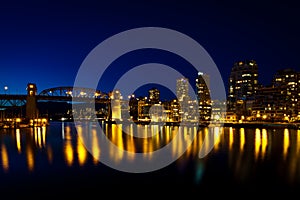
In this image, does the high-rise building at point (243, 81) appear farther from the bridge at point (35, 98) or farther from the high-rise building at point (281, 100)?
the bridge at point (35, 98)

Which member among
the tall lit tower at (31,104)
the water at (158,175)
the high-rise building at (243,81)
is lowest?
the water at (158,175)

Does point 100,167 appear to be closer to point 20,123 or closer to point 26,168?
point 26,168

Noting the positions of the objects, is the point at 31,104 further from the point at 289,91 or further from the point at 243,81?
the point at 243,81

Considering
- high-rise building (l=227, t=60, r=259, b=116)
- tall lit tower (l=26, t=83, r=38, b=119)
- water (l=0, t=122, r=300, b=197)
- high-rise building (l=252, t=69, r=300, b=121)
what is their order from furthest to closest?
high-rise building (l=227, t=60, r=259, b=116) < high-rise building (l=252, t=69, r=300, b=121) < tall lit tower (l=26, t=83, r=38, b=119) < water (l=0, t=122, r=300, b=197)

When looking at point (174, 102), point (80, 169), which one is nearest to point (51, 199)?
point (80, 169)

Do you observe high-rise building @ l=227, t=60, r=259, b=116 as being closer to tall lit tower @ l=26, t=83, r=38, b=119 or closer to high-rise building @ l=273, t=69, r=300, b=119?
high-rise building @ l=273, t=69, r=300, b=119

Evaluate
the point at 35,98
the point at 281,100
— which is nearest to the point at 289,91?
the point at 281,100

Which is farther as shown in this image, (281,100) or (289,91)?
(289,91)

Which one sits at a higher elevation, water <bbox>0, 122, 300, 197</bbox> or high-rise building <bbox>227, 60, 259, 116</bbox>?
high-rise building <bbox>227, 60, 259, 116</bbox>

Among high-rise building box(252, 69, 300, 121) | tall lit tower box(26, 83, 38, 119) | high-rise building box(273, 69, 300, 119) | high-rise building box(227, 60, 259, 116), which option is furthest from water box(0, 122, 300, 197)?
high-rise building box(227, 60, 259, 116)

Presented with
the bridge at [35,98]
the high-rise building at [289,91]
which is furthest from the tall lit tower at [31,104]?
the high-rise building at [289,91]

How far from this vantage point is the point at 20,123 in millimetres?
49031

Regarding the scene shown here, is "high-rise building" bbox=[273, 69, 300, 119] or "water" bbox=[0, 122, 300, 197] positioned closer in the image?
"water" bbox=[0, 122, 300, 197]

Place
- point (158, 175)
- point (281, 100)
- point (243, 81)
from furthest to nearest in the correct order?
point (243, 81), point (281, 100), point (158, 175)
